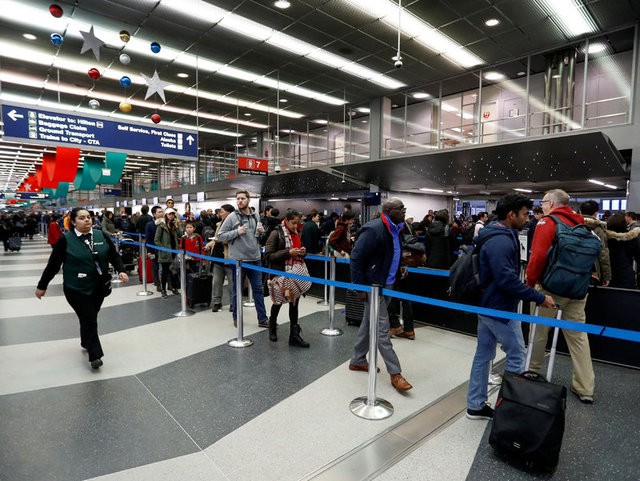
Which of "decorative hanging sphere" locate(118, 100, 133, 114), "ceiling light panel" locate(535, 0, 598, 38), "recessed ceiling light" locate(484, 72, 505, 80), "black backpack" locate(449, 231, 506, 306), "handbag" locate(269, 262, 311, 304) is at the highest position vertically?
"recessed ceiling light" locate(484, 72, 505, 80)

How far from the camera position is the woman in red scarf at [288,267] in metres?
4.23

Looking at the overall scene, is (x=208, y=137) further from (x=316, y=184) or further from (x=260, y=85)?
(x=260, y=85)

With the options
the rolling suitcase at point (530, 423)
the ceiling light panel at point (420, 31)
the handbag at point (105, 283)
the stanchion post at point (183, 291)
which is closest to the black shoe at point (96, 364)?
the handbag at point (105, 283)

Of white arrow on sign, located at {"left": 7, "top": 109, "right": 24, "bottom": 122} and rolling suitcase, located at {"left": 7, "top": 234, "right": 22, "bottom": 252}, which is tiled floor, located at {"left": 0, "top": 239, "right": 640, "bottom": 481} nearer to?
white arrow on sign, located at {"left": 7, "top": 109, "right": 24, "bottom": 122}

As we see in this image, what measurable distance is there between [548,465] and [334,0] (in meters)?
8.51

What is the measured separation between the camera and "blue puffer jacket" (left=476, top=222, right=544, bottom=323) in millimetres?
2498

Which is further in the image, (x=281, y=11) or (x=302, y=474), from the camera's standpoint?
(x=281, y=11)

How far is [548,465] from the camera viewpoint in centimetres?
219

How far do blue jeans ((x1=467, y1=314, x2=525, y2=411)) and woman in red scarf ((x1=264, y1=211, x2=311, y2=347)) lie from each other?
1.99 m

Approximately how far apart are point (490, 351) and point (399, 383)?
2.79ft

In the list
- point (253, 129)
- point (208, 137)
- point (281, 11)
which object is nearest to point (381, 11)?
point (281, 11)

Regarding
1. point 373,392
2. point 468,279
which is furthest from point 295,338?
point 468,279

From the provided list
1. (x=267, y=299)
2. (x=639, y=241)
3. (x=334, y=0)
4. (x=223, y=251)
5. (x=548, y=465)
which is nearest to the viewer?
(x=548, y=465)

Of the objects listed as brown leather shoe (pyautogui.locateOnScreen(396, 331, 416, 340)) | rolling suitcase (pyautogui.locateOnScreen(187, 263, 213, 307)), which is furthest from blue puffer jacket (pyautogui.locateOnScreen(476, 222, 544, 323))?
rolling suitcase (pyautogui.locateOnScreen(187, 263, 213, 307))
